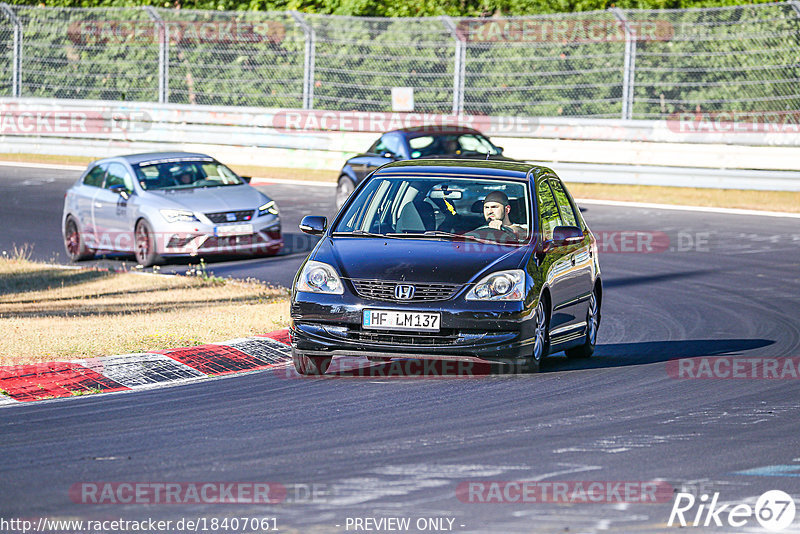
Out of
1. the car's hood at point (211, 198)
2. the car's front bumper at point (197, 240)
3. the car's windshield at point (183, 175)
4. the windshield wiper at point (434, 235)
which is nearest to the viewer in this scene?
the windshield wiper at point (434, 235)

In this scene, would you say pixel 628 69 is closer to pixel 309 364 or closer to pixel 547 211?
pixel 547 211

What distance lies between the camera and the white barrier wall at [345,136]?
2494 centimetres

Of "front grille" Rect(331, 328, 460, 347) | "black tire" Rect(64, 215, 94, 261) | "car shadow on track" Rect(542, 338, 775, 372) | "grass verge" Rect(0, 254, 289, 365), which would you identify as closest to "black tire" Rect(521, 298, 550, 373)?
"car shadow on track" Rect(542, 338, 775, 372)

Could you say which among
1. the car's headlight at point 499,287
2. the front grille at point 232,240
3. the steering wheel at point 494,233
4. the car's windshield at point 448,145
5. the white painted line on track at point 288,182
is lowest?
the white painted line on track at point 288,182

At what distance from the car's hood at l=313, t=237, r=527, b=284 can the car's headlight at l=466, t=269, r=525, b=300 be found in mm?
71

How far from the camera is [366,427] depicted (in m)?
8.16

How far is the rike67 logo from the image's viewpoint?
618cm

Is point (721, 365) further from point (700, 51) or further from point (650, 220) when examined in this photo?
point (700, 51)

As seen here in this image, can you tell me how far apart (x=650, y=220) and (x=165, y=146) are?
12978 mm

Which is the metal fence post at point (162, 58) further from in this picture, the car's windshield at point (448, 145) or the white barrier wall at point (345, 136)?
the car's windshield at point (448, 145)

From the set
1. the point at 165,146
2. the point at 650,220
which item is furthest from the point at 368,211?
the point at 165,146

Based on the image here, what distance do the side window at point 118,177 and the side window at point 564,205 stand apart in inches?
355

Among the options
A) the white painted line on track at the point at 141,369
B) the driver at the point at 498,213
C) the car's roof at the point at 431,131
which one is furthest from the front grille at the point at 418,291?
the car's roof at the point at 431,131

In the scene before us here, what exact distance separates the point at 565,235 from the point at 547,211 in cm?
52
